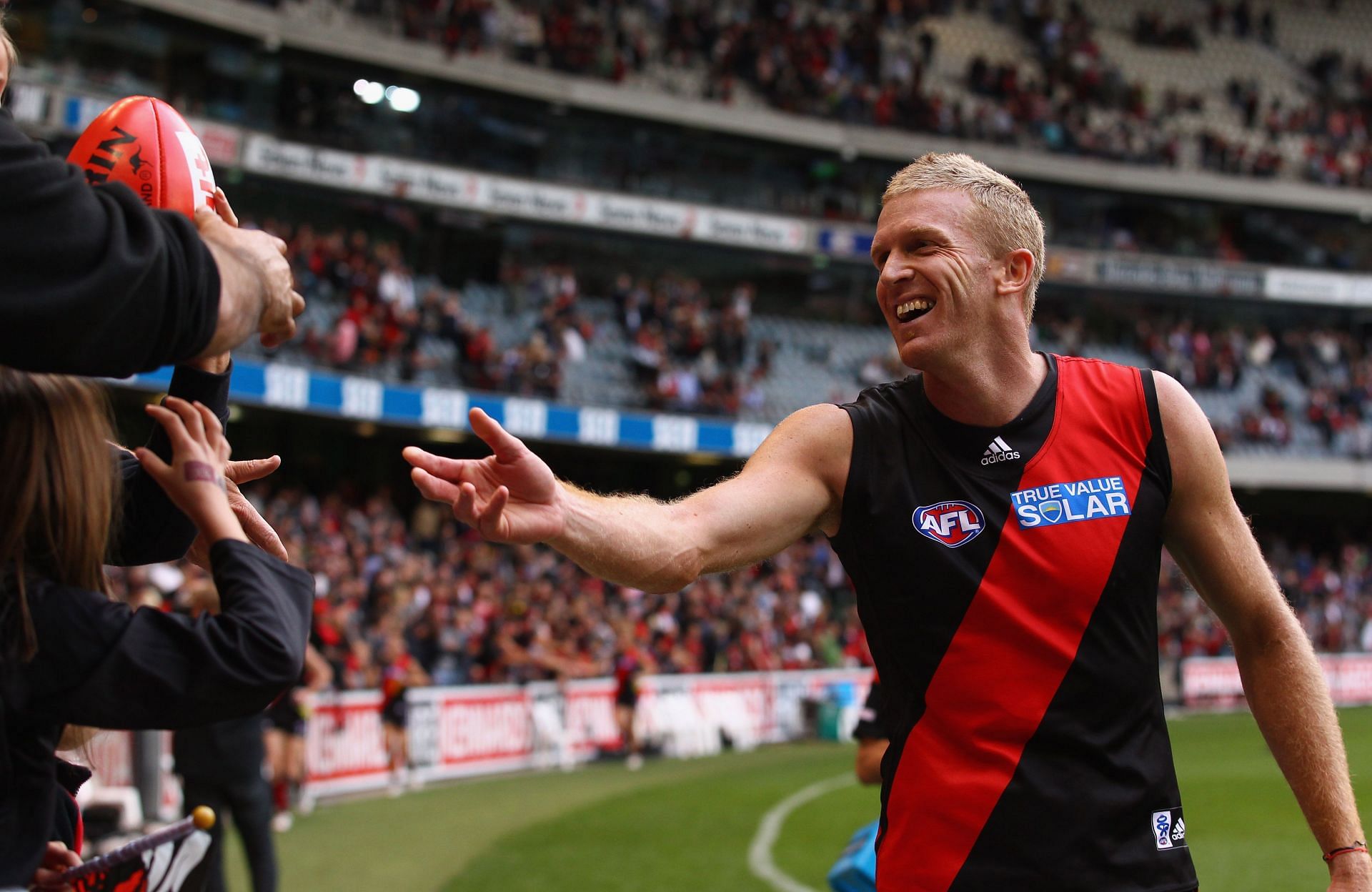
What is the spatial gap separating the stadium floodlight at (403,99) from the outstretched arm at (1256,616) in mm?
29169

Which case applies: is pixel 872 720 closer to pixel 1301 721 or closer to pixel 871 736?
pixel 871 736

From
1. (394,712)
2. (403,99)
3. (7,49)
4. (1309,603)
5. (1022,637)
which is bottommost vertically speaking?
(1309,603)

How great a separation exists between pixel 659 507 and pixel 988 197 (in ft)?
3.60

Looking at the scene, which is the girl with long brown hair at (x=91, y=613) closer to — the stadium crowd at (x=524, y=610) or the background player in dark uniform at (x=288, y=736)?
the stadium crowd at (x=524, y=610)

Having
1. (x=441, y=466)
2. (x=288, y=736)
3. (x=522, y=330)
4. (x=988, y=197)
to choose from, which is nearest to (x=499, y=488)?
(x=441, y=466)

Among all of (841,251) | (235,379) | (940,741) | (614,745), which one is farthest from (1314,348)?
(940,741)

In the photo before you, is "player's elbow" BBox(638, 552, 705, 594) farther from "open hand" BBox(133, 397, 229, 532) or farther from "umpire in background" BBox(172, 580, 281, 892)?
"umpire in background" BBox(172, 580, 281, 892)

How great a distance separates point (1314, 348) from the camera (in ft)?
133

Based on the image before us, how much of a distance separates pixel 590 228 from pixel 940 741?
99.4 ft

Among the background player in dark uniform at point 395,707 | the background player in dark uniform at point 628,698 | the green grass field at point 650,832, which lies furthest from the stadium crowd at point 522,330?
the green grass field at point 650,832

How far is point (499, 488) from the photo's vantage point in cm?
232

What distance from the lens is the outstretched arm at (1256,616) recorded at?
3010mm

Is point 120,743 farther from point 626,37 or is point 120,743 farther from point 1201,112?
point 1201,112

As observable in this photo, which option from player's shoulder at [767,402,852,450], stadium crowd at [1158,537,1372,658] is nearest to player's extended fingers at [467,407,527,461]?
player's shoulder at [767,402,852,450]
